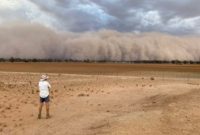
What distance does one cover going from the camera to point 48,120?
42.4 ft

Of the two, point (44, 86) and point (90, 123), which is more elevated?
point (44, 86)

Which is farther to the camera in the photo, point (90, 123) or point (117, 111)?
point (117, 111)

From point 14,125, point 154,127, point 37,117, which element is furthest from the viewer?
point 37,117

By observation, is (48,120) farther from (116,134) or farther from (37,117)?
(116,134)

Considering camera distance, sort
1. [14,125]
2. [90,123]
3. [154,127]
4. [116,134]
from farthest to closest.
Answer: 1. [14,125]
2. [90,123]
3. [154,127]
4. [116,134]

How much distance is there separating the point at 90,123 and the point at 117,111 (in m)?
2.98

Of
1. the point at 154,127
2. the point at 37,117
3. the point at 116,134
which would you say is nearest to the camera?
the point at 116,134

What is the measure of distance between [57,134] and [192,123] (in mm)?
5657

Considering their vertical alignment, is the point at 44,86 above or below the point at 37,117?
above

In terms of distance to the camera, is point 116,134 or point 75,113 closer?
point 116,134

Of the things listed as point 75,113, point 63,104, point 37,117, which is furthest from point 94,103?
point 37,117

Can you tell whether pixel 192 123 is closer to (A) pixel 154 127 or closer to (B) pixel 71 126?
(A) pixel 154 127

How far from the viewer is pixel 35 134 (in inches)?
420

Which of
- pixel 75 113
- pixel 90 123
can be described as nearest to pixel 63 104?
pixel 75 113
